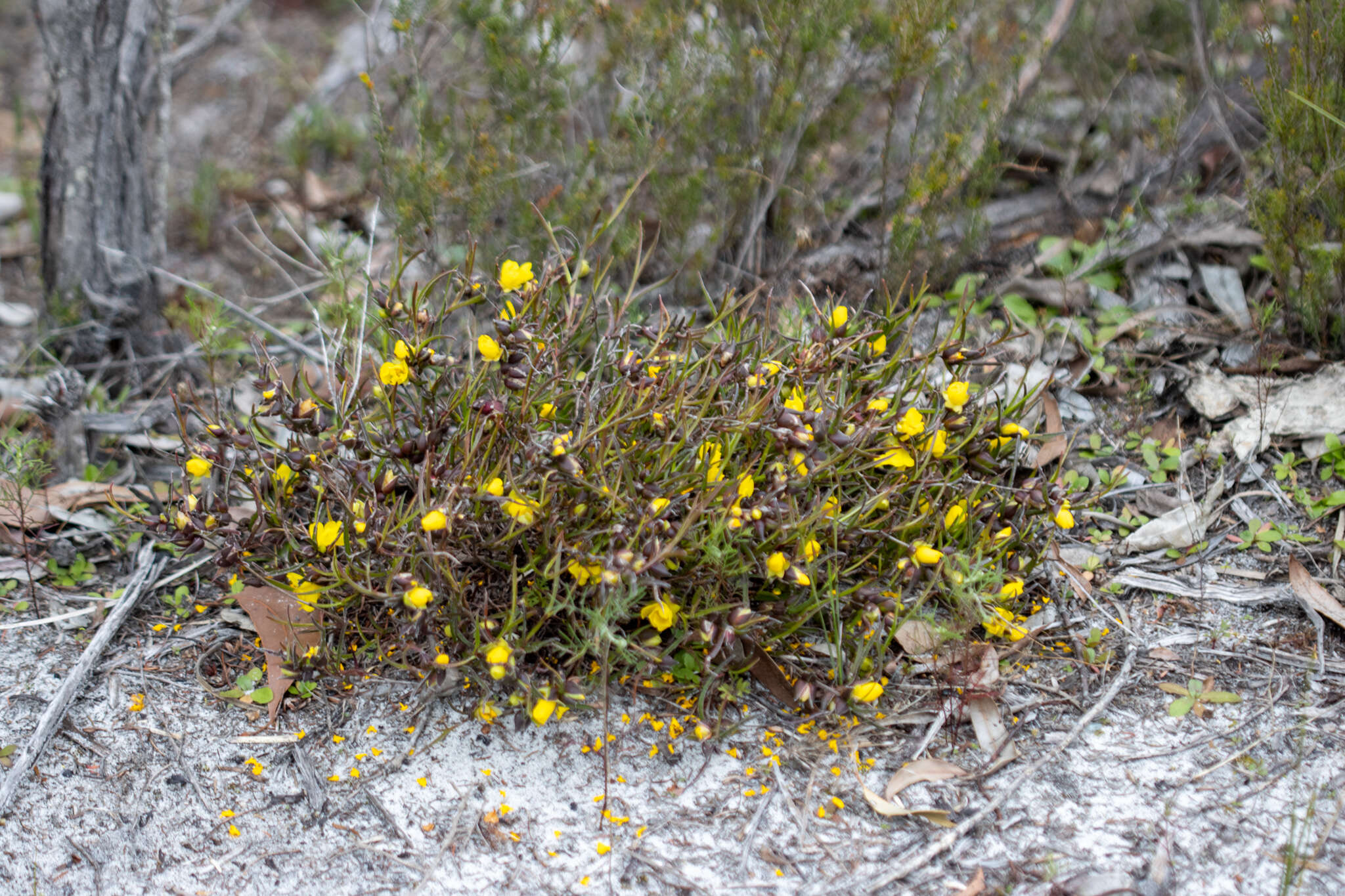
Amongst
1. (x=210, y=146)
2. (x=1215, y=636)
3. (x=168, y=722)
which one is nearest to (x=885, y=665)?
(x=1215, y=636)

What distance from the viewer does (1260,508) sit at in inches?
101

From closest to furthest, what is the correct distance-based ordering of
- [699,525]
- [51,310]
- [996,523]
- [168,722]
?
[699,525] → [168,722] → [996,523] → [51,310]

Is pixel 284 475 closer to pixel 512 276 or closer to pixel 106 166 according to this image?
pixel 512 276

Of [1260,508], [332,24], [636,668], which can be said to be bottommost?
[636,668]

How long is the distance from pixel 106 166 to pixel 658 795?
9.03 ft

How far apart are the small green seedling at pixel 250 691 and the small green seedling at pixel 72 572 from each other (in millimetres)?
678

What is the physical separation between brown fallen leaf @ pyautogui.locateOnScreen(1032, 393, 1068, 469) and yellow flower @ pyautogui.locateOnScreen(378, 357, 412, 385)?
172 centimetres

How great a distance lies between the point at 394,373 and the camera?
6.86 feet

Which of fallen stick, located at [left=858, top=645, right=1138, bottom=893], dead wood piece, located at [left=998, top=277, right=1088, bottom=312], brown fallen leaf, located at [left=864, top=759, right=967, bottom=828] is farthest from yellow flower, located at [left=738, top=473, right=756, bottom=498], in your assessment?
dead wood piece, located at [left=998, top=277, right=1088, bottom=312]

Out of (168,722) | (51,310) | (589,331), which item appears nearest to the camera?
(168,722)

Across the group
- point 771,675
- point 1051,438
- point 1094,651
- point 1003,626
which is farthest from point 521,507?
point 1051,438

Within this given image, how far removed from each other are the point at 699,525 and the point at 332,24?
16.8ft

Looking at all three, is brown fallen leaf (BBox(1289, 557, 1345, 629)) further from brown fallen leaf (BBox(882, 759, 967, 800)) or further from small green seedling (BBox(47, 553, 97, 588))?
small green seedling (BBox(47, 553, 97, 588))

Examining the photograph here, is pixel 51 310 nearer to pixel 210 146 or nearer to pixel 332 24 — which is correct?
pixel 210 146
